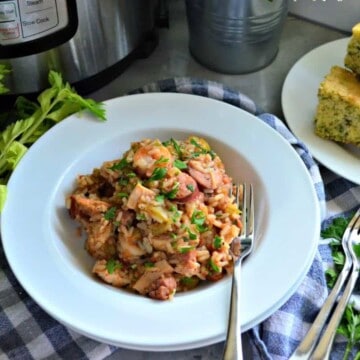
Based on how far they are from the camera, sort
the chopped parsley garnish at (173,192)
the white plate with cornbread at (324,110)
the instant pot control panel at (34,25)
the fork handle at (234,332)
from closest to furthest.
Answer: the fork handle at (234,332) < the chopped parsley garnish at (173,192) < the instant pot control panel at (34,25) < the white plate with cornbread at (324,110)

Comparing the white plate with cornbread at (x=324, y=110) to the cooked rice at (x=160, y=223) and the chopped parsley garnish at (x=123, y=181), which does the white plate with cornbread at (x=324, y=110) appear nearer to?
the cooked rice at (x=160, y=223)

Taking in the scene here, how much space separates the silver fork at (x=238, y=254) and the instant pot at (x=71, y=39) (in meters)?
0.36

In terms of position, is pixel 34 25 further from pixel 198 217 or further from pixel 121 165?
pixel 198 217

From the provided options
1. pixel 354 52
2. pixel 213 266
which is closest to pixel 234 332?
pixel 213 266

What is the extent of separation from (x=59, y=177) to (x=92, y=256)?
136 millimetres

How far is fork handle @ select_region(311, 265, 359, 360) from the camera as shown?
0.75 metres

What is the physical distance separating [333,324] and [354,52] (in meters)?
0.52

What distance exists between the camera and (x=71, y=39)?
3.32ft

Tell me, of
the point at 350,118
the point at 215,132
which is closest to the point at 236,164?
the point at 215,132

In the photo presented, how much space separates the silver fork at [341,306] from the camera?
75cm

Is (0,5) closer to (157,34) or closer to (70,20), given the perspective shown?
(70,20)

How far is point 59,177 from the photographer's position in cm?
92

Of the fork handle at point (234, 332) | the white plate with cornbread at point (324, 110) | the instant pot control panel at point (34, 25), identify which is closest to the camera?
the fork handle at point (234, 332)

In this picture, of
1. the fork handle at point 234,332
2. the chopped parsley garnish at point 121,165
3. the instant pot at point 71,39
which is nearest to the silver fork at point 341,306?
the fork handle at point 234,332
